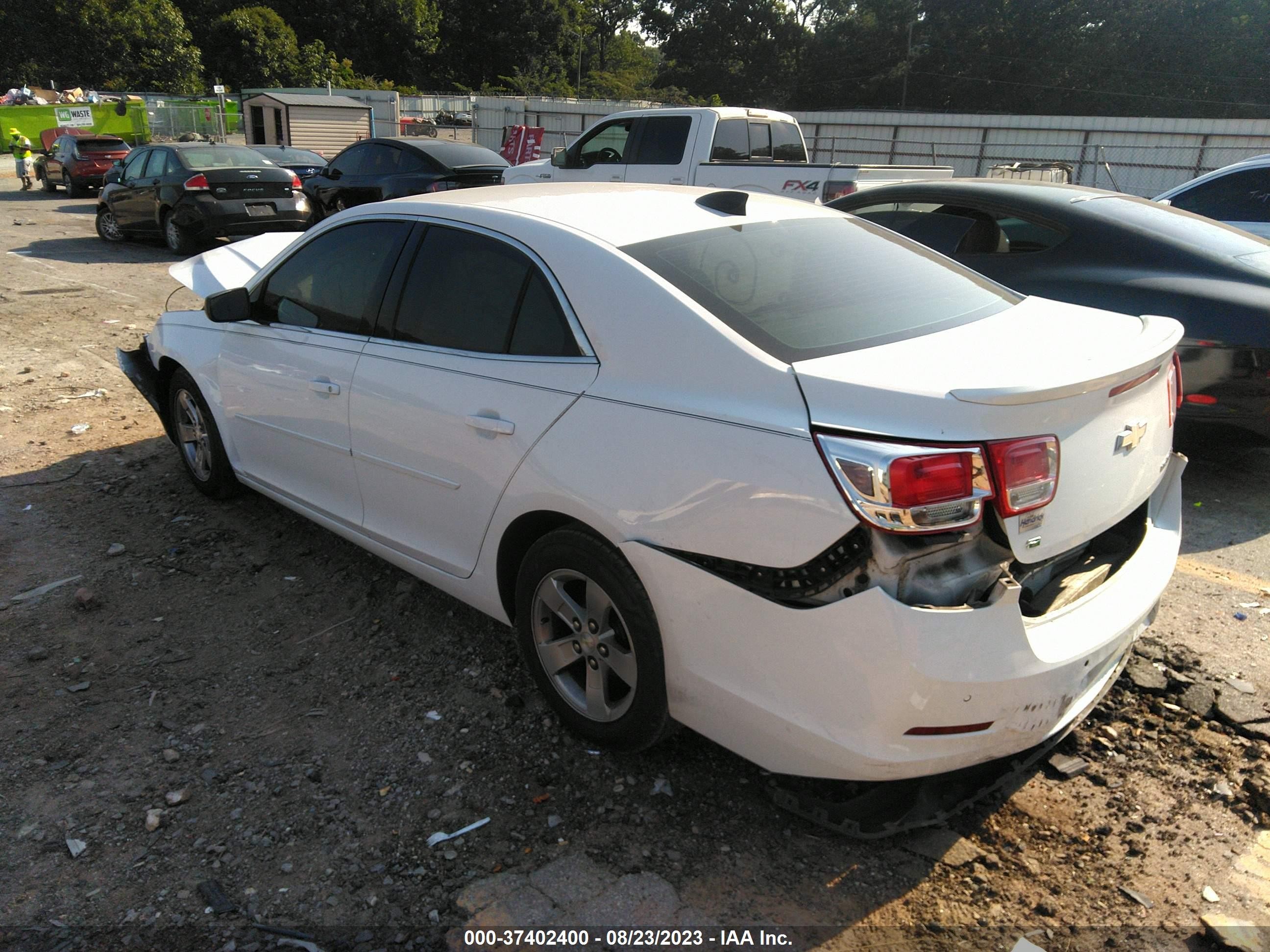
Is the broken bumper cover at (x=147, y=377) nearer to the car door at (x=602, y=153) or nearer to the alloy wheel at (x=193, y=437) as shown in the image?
the alloy wheel at (x=193, y=437)

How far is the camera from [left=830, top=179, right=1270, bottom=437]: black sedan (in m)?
4.81

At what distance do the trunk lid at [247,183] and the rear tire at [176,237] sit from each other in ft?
2.41

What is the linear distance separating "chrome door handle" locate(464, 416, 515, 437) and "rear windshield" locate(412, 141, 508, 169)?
10.9m

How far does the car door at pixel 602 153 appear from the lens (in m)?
11.8

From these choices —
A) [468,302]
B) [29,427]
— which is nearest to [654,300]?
[468,302]

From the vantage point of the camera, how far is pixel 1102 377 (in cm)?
241

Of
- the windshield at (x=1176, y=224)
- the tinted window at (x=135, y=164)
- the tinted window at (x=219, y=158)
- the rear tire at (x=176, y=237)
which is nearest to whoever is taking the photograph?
the windshield at (x=1176, y=224)

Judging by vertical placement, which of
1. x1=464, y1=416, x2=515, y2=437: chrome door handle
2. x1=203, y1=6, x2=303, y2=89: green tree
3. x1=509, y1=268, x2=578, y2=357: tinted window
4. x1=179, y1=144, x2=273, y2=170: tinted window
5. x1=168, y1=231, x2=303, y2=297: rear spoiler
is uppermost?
x1=203, y1=6, x2=303, y2=89: green tree

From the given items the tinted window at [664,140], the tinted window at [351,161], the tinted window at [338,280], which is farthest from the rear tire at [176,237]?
the tinted window at [338,280]

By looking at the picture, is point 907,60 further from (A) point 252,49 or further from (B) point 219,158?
(B) point 219,158

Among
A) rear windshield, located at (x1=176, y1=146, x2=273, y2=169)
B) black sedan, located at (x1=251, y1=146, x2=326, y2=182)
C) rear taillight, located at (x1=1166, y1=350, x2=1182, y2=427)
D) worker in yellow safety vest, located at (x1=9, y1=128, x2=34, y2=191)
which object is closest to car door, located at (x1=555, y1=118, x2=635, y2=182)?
rear windshield, located at (x1=176, y1=146, x2=273, y2=169)

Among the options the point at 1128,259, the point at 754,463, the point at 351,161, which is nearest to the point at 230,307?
the point at 754,463

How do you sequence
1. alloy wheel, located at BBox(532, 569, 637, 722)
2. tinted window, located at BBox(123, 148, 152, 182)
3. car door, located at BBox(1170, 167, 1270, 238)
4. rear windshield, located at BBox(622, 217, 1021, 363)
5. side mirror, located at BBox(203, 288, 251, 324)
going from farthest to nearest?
tinted window, located at BBox(123, 148, 152, 182) → car door, located at BBox(1170, 167, 1270, 238) → side mirror, located at BBox(203, 288, 251, 324) → alloy wheel, located at BBox(532, 569, 637, 722) → rear windshield, located at BBox(622, 217, 1021, 363)

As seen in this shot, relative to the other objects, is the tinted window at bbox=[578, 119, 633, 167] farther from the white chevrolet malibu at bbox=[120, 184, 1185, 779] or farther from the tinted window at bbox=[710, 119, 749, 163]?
the white chevrolet malibu at bbox=[120, 184, 1185, 779]
